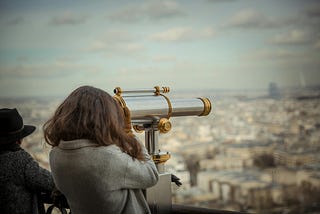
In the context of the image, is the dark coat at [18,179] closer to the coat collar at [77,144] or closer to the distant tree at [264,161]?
the coat collar at [77,144]

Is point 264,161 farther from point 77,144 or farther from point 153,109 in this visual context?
point 77,144

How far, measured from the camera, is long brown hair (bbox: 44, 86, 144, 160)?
57.8 inches

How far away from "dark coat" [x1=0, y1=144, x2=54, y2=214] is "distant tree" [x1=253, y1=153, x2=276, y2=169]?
8.62 feet

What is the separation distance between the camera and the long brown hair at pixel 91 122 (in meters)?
1.47

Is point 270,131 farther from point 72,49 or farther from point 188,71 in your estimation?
point 72,49

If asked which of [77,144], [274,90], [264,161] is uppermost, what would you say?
[274,90]

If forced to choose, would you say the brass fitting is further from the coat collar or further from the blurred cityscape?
the blurred cityscape

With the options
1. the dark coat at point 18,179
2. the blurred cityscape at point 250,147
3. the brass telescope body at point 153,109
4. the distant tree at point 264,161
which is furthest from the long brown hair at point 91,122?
the distant tree at point 264,161

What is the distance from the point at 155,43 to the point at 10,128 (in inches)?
113

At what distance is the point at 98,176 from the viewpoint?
1.46 m

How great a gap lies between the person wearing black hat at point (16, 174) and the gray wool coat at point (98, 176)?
21cm

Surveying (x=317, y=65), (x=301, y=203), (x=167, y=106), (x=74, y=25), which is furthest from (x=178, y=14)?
(x=167, y=106)

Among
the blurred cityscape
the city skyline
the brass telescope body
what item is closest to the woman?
the brass telescope body

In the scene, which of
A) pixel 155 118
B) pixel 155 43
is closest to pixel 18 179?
pixel 155 118
